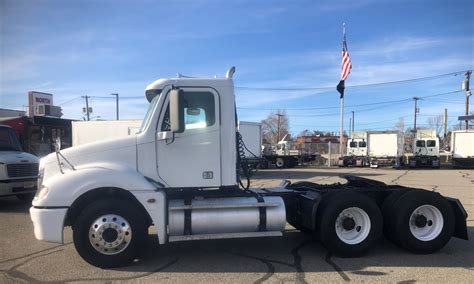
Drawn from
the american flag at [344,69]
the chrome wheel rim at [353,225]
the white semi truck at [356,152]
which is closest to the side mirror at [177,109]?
the chrome wheel rim at [353,225]

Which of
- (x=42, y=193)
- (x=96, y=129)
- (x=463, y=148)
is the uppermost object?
(x=96, y=129)

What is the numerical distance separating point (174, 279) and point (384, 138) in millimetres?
34210

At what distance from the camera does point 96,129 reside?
82.9 ft

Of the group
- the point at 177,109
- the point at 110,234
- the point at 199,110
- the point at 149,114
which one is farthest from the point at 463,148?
the point at 110,234

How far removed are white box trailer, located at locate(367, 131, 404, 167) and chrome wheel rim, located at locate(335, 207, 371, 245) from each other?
31.5 m

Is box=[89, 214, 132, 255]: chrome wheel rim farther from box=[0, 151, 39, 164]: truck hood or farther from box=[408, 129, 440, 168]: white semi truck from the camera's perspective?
box=[408, 129, 440, 168]: white semi truck

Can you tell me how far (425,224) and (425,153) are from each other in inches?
1360

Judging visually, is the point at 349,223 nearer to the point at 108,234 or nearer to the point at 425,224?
the point at 425,224

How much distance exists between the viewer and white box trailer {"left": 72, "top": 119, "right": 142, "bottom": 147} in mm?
24500

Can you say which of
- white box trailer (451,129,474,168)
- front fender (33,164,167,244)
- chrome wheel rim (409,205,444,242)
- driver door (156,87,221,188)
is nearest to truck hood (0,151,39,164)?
front fender (33,164,167,244)

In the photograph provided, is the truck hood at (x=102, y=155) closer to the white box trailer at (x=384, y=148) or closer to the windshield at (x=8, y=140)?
the windshield at (x=8, y=140)

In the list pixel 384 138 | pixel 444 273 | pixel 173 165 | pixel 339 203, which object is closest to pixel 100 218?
pixel 173 165

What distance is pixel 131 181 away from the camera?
6230mm

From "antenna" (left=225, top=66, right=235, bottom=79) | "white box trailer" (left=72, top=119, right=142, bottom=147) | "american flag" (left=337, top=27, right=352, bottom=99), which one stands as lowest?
"white box trailer" (left=72, top=119, right=142, bottom=147)
